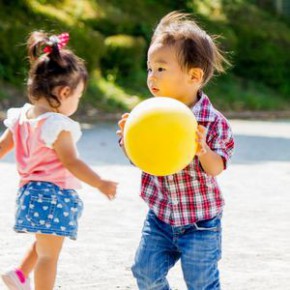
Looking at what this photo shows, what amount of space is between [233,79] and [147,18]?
327 cm

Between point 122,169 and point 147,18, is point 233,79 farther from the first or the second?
point 122,169

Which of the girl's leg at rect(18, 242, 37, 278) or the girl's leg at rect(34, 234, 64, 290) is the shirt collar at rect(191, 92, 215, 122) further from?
the girl's leg at rect(18, 242, 37, 278)

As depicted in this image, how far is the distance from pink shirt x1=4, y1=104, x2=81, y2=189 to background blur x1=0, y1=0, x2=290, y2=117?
13.3 metres

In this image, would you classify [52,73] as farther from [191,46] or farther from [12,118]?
[191,46]

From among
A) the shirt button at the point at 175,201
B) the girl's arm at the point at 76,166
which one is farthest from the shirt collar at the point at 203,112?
the girl's arm at the point at 76,166

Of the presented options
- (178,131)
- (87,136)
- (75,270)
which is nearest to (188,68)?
(178,131)

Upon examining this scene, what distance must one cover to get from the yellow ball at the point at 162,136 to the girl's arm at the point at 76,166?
41 cm

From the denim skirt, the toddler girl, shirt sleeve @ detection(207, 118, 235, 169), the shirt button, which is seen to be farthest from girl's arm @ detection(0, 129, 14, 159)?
shirt sleeve @ detection(207, 118, 235, 169)

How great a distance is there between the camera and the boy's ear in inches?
169

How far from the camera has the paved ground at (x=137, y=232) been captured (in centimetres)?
573

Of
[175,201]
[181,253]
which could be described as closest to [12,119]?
[175,201]

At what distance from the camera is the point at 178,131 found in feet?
12.7

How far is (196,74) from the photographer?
4.31m

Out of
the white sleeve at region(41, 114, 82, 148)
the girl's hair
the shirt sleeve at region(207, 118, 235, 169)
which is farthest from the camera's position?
the girl's hair
